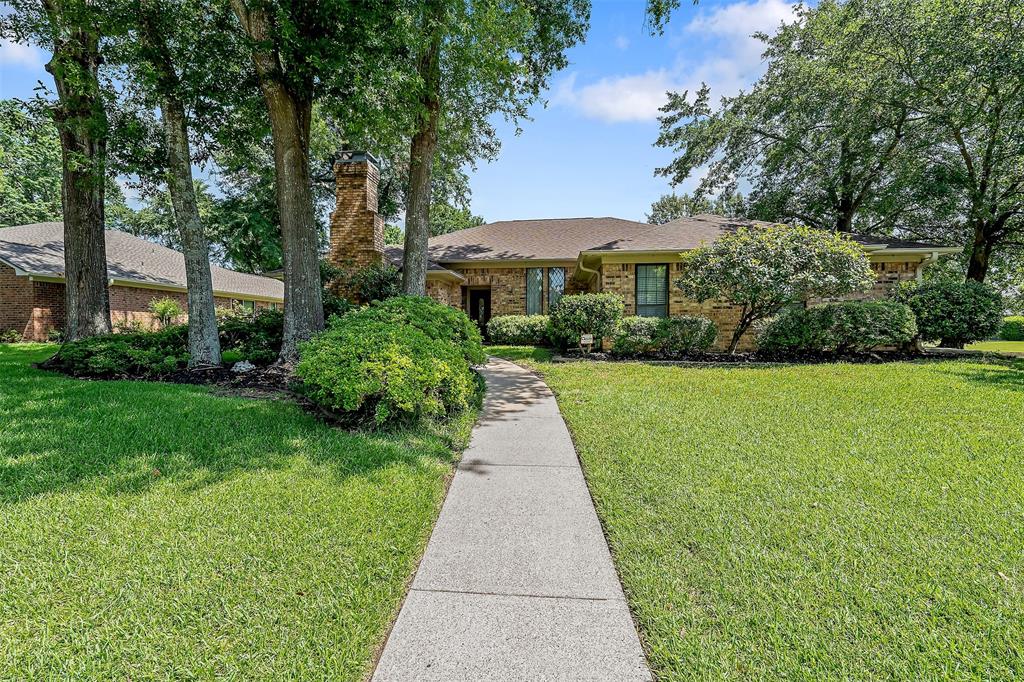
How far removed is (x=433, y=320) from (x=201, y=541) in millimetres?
3640

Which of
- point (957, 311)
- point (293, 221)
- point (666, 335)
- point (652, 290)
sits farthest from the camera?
point (652, 290)

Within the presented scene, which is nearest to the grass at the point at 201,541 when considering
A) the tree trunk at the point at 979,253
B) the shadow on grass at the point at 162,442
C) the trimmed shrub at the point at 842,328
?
the shadow on grass at the point at 162,442

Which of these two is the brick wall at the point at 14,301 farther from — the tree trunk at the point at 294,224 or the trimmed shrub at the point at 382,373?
the trimmed shrub at the point at 382,373

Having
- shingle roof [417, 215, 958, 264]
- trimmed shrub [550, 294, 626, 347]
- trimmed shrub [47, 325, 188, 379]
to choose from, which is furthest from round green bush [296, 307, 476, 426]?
shingle roof [417, 215, 958, 264]

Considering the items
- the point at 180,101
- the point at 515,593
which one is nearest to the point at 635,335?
the point at 515,593

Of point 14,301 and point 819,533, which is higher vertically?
point 14,301

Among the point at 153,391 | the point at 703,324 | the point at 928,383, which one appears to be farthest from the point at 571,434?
the point at 703,324

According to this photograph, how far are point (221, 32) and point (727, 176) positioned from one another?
643 inches

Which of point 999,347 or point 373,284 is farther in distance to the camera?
point 999,347

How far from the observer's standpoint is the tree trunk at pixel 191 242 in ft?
22.5

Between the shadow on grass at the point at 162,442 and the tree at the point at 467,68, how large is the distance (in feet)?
15.6

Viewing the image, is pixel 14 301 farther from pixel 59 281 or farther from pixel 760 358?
pixel 760 358

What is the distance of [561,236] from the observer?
18359mm

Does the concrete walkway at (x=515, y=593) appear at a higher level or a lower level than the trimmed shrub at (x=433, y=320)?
lower
